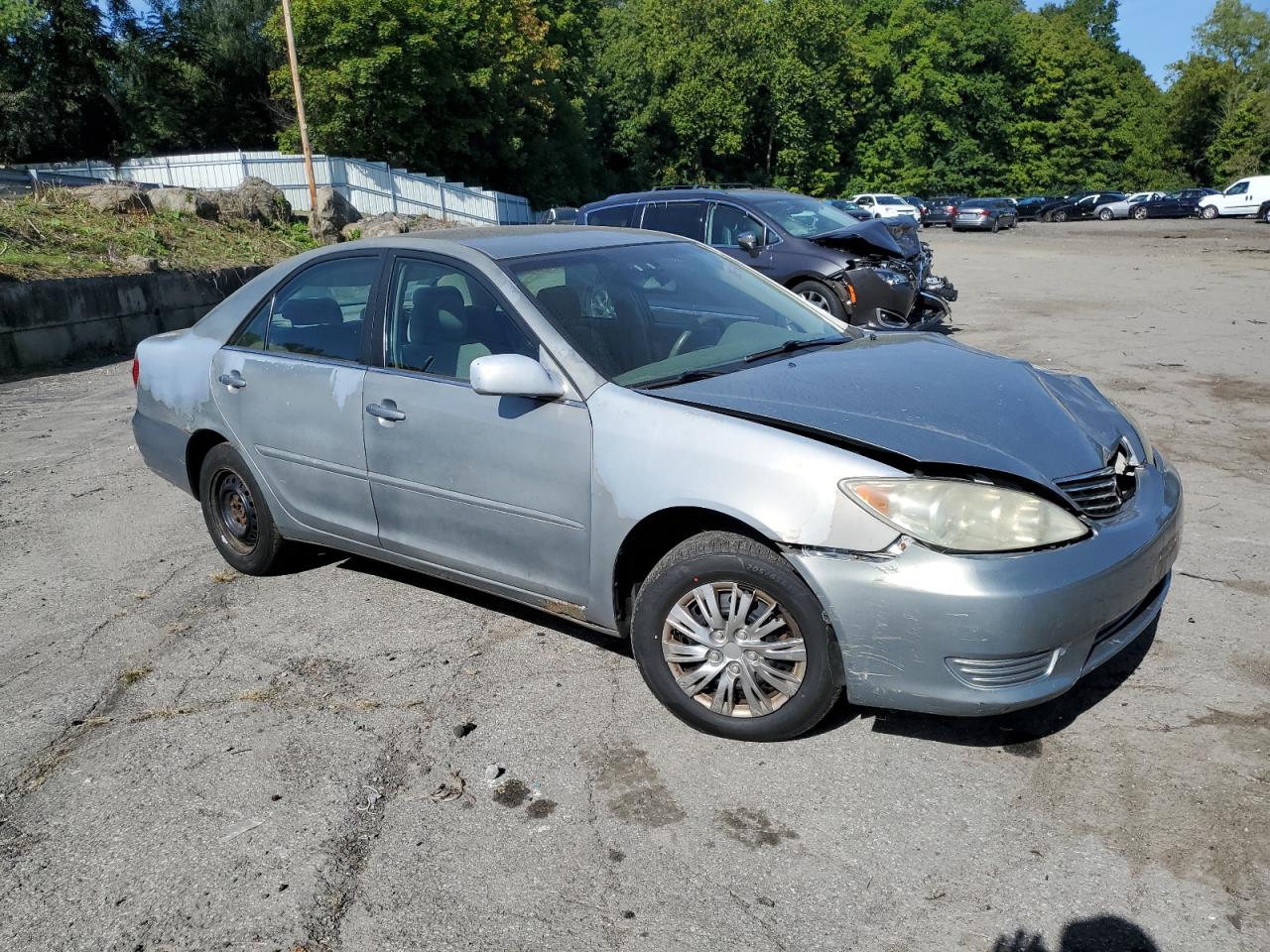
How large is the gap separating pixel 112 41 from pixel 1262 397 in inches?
2015

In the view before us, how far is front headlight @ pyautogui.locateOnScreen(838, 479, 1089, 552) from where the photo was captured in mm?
2979

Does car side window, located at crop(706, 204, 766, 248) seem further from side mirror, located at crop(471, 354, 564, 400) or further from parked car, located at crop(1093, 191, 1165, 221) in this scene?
parked car, located at crop(1093, 191, 1165, 221)

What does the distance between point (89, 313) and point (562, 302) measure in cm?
1130

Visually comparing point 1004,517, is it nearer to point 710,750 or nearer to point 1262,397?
point 710,750

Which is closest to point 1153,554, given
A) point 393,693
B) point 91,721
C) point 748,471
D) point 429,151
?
point 748,471

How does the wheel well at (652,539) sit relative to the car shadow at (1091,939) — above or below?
above

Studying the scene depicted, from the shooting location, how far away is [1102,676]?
376 centimetres

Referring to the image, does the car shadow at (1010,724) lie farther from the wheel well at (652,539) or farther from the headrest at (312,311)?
the headrest at (312,311)

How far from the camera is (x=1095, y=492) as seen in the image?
10.7 ft

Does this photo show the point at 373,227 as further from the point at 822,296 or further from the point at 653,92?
the point at 653,92

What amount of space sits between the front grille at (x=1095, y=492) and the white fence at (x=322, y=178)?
3098cm

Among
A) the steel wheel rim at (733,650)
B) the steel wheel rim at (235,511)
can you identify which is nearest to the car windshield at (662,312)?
the steel wheel rim at (733,650)

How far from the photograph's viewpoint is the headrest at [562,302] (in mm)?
3896

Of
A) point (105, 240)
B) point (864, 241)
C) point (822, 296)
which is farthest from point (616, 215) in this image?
point (105, 240)
